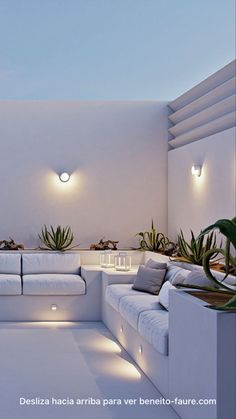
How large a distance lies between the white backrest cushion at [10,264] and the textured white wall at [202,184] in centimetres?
232

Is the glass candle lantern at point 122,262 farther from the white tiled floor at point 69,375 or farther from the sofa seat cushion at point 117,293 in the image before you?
the white tiled floor at point 69,375

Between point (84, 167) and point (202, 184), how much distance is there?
233cm

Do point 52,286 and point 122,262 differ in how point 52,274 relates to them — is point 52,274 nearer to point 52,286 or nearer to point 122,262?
point 52,286

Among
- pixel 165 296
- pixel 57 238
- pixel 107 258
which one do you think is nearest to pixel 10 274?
pixel 57 238

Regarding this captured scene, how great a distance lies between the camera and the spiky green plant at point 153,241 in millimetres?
8795

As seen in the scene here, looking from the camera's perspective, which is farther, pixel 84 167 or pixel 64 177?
pixel 84 167

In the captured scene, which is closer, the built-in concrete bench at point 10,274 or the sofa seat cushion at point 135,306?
the sofa seat cushion at point 135,306

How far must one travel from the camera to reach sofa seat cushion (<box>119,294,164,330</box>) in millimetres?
5391

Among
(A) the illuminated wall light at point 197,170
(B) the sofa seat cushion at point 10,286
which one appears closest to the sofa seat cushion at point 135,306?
(B) the sofa seat cushion at point 10,286

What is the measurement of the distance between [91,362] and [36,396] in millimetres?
1114

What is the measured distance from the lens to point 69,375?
195 inches

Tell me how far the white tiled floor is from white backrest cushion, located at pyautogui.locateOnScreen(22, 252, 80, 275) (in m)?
1.32

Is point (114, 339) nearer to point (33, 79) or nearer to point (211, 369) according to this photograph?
point (211, 369)

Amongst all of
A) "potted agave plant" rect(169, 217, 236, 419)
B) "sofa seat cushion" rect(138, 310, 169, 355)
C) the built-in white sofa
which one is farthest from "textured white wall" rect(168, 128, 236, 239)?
"potted agave plant" rect(169, 217, 236, 419)
